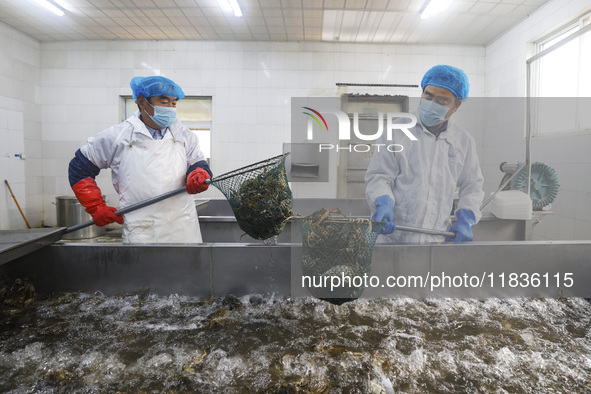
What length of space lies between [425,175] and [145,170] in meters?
1.83

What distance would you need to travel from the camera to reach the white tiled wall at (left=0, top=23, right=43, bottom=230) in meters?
4.81

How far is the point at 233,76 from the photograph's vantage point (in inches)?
209

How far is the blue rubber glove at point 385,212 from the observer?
197cm

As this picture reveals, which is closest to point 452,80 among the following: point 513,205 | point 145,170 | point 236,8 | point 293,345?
point 513,205

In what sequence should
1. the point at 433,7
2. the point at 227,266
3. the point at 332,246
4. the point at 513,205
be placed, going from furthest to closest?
the point at 433,7 < the point at 513,205 < the point at 227,266 < the point at 332,246

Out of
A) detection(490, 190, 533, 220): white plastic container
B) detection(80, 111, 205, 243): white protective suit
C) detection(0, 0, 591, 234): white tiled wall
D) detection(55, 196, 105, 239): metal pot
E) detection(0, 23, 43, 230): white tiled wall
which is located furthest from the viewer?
detection(0, 0, 591, 234): white tiled wall

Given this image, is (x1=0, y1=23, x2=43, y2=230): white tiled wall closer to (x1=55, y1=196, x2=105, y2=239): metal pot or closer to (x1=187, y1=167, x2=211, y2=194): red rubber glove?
(x1=55, y1=196, x2=105, y2=239): metal pot

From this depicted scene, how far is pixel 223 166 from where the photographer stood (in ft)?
17.7

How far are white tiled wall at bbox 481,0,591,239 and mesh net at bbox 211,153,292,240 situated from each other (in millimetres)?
3365

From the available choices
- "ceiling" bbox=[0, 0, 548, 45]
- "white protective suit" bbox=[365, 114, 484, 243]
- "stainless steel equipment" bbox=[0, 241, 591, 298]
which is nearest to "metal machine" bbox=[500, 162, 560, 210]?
"white protective suit" bbox=[365, 114, 484, 243]

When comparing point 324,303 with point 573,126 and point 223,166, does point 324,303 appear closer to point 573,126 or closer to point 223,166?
point 573,126

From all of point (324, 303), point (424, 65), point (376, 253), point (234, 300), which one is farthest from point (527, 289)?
point (424, 65)

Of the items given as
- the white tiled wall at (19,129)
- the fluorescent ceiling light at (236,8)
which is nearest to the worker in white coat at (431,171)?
the fluorescent ceiling light at (236,8)

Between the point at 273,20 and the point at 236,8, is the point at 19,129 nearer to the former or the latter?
the point at 236,8
